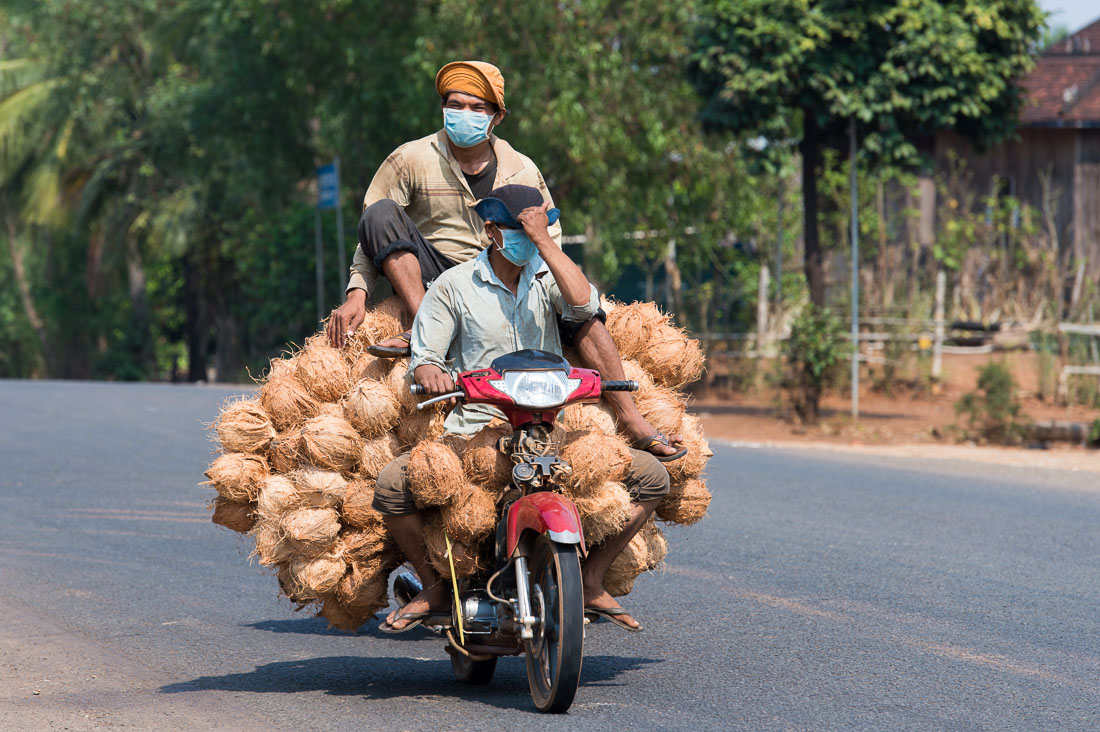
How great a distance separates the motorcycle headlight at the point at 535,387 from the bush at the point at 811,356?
41.2ft

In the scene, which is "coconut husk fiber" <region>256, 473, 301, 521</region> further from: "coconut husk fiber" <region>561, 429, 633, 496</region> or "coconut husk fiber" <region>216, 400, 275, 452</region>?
"coconut husk fiber" <region>561, 429, 633, 496</region>

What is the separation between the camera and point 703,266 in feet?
80.8

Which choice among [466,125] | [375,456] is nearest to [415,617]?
[375,456]

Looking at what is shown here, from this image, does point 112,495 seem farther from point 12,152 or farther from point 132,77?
point 12,152

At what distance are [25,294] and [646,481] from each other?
4280cm

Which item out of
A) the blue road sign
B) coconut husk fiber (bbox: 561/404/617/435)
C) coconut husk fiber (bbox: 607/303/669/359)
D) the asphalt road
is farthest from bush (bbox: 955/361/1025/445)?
the blue road sign

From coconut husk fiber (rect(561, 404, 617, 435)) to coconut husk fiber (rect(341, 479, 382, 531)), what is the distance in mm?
828

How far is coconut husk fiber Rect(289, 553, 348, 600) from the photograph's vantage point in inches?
207

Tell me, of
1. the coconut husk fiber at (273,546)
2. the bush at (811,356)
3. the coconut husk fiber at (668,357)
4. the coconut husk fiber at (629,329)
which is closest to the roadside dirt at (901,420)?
the bush at (811,356)

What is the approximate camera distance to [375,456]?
530 centimetres

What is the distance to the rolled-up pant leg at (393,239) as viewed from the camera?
591cm

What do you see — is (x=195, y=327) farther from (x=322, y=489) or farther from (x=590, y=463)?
(x=590, y=463)

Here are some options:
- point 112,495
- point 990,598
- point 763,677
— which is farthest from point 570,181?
point 763,677

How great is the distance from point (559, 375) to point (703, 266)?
791 inches
